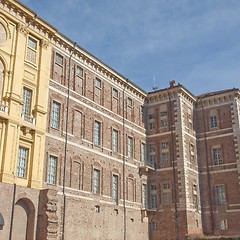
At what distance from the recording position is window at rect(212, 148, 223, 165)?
4110cm

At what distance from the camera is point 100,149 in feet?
111

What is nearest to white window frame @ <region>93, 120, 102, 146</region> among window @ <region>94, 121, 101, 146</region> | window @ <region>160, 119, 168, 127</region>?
window @ <region>94, 121, 101, 146</region>

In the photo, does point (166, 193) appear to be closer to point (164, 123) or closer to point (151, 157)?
point (151, 157)

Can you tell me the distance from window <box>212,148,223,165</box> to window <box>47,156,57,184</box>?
64.2 ft

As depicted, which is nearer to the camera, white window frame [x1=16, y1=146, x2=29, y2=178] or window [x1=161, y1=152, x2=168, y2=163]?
white window frame [x1=16, y1=146, x2=29, y2=178]

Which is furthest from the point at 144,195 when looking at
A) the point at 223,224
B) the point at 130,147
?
the point at 223,224

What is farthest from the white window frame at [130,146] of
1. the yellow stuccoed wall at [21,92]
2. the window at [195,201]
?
the yellow stuccoed wall at [21,92]

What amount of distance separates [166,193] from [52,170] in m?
14.9

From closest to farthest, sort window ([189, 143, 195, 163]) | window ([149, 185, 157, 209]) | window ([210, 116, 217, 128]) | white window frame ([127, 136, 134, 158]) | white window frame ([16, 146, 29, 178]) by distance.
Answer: white window frame ([16, 146, 29, 178])
white window frame ([127, 136, 134, 158])
window ([149, 185, 157, 209])
window ([189, 143, 195, 163])
window ([210, 116, 217, 128])

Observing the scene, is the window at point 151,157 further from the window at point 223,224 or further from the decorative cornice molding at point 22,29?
the decorative cornice molding at point 22,29

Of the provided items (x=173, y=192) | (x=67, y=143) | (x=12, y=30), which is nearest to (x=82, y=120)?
(x=67, y=143)

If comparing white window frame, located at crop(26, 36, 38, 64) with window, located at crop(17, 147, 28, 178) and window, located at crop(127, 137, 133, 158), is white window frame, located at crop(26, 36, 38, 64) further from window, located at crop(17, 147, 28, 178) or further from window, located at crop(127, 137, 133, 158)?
window, located at crop(127, 137, 133, 158)

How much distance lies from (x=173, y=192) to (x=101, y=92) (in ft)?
40.6

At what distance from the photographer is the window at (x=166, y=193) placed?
128 feet
